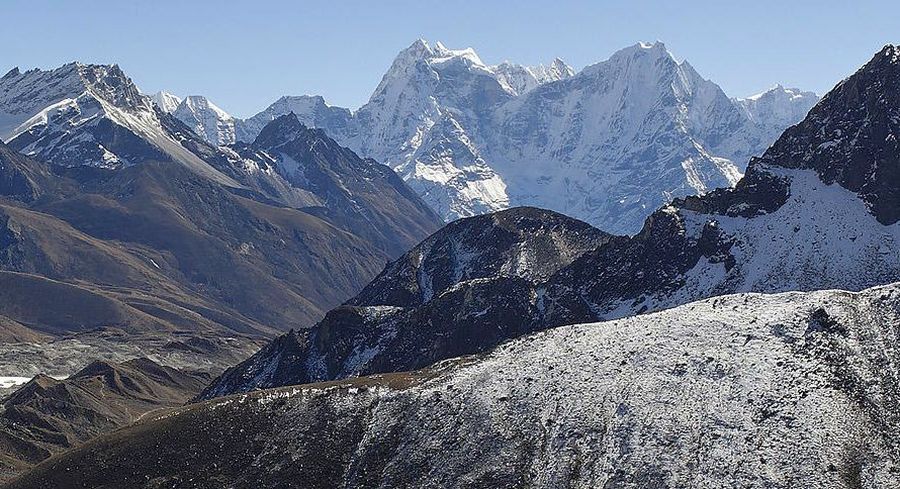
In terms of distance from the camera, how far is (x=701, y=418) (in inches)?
4252

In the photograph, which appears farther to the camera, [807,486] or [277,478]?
[277,478]

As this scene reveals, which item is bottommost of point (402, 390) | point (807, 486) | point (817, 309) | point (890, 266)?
point (807, 486)

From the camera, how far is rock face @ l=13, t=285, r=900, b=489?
A: 336ft

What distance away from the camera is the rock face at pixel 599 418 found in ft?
336

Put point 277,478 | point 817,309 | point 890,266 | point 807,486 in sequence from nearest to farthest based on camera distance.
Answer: point 807,486 < point 277,478 < point 817,309 < point 890,266

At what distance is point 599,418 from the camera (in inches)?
4429

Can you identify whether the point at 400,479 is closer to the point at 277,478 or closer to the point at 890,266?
the point at 277,478

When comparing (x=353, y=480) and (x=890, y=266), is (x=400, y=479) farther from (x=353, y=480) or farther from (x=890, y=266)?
(x=890, y=266)

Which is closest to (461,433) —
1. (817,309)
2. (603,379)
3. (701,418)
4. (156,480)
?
(603,379)

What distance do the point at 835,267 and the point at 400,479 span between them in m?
107

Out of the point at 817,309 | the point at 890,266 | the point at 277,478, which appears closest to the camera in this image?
the point at 277,478

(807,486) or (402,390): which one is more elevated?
(402,390)

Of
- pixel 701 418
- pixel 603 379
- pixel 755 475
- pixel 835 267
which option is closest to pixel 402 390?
pixel 603 379

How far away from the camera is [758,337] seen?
400ft
